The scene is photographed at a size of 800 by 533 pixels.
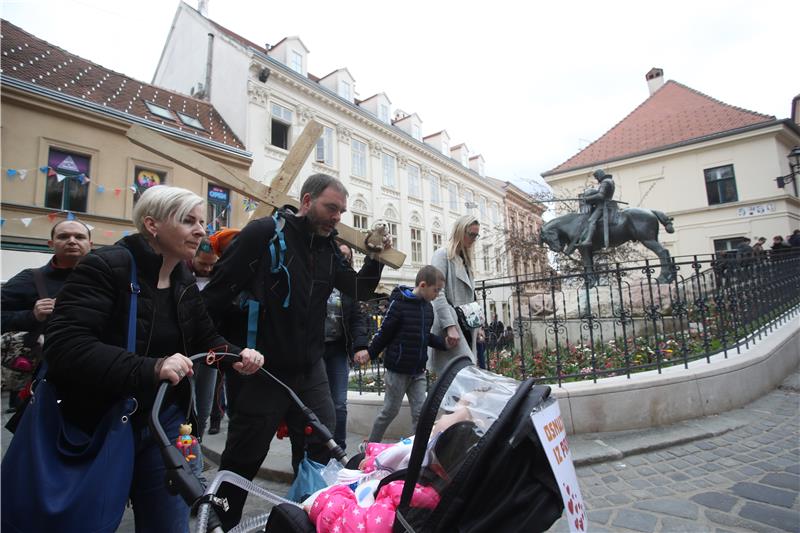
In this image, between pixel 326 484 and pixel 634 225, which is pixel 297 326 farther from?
pixel 634 225

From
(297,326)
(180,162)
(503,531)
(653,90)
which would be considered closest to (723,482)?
(503,531)

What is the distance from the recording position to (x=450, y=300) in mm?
3705

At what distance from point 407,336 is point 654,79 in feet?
119

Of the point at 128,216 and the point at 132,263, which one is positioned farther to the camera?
the point at 128,216

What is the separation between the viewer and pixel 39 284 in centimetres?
300

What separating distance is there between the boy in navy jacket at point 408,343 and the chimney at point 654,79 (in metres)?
35.5

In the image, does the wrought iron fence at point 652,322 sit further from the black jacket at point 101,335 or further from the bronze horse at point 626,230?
the black jacket at point 101,335

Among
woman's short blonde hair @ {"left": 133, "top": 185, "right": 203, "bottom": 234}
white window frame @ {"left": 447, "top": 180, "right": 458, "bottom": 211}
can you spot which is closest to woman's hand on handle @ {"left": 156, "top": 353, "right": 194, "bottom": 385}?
woman's short blonde hair @ {"left": 133, "top": 185, "right": 203, "bottom": 234}

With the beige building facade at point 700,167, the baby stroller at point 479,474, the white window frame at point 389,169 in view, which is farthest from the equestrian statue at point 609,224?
the white window frame at point 389,169

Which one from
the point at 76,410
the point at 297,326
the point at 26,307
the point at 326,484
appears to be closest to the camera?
the point at 76,410

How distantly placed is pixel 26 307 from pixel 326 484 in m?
2.93

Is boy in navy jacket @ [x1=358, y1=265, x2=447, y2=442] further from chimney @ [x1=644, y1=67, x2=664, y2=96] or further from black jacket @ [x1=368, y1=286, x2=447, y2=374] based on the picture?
chimney @ [x1=644, y1=67, x2=664, y2=96]

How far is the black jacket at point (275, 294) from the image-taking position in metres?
2.13

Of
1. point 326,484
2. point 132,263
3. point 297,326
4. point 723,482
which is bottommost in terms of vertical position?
point 723,482
